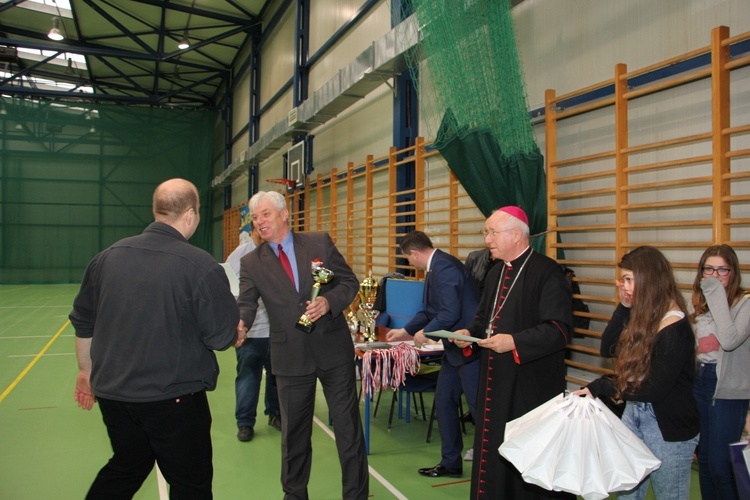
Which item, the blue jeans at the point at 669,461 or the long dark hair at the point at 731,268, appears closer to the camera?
the blue jeans at the point at 669,461

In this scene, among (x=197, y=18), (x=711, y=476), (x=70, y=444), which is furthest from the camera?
(x=197, y=18)

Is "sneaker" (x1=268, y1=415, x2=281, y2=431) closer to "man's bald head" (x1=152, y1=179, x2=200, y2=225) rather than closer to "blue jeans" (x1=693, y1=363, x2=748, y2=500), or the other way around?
"man's bald head" (x1=152, y1=179, x2=200, y2=225)

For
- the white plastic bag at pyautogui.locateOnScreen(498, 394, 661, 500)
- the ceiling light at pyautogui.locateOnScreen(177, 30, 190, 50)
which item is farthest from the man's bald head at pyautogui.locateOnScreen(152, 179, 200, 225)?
the ceiling light at pyautogui.locateOnScreen(177, 30, 190, 50)

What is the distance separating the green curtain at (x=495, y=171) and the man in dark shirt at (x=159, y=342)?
2530mm

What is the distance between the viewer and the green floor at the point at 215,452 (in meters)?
3.26

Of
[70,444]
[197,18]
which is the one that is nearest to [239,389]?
[70,444]

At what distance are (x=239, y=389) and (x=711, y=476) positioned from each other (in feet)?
9.89

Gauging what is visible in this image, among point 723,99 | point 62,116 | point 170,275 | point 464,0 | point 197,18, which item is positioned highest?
point 197,18

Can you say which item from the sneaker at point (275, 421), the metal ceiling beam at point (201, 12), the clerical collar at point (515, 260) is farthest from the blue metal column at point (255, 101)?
the clerical collar at point (515, 260)

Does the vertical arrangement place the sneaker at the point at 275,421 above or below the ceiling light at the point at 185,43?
below

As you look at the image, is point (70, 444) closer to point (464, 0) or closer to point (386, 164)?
point (464, 0)

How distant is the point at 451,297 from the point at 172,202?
1828 mm

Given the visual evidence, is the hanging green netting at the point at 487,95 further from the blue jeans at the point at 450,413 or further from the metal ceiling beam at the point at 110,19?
the metal ceiling beam at the point at 110,19

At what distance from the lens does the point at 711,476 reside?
244cm
